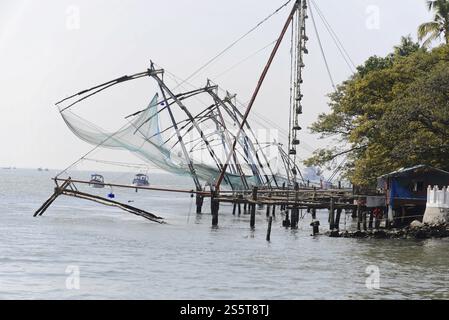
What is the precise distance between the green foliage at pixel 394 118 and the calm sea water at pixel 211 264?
5324mm

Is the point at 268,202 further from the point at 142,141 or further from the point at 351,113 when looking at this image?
the point at 351,113

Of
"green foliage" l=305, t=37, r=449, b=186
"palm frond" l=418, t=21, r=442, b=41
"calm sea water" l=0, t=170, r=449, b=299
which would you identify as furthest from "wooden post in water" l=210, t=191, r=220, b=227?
"palm frond" l=418, t=21, r=442, b=41

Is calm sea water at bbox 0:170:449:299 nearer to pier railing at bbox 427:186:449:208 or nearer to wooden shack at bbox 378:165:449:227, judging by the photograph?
pier railing at bbox 427:186:449:208

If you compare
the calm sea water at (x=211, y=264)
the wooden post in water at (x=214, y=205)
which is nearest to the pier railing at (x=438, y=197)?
the calm sea water at (x=211, y=264)

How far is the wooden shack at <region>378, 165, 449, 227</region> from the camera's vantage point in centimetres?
3991

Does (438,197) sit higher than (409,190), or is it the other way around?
(409,190)

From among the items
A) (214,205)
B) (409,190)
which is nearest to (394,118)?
(409,190)

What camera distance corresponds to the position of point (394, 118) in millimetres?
39438

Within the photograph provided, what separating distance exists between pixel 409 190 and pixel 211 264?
13.6 meters

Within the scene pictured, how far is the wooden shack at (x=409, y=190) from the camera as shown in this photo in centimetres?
3991

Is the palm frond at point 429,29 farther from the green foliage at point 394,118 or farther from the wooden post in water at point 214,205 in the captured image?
the wooden post in water at point 214,205

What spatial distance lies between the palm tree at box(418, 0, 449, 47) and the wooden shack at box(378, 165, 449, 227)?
14.8 m

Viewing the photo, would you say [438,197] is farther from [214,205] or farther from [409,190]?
[214,205]

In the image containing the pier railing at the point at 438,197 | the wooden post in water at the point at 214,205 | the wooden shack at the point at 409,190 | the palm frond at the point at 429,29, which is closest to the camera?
the pier railing at the point at 438,197
